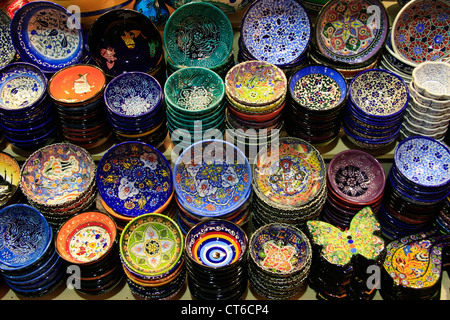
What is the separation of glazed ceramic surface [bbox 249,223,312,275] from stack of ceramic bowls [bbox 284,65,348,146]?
51 centimetres

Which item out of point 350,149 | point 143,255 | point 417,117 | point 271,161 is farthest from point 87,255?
point 417,117

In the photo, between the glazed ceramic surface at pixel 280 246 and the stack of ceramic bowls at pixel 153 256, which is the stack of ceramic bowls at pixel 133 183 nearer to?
the stack of ceramic bowls at pixel 153 256

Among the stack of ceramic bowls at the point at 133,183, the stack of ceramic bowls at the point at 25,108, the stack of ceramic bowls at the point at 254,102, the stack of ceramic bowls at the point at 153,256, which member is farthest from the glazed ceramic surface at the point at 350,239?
the stack of ceramic bowls at the point at 25,108

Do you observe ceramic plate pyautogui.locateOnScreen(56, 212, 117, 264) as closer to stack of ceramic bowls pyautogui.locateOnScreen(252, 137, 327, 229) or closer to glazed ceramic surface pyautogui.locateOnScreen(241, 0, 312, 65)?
stack of ceramic bowls pyautogui.locateOnScreen(252, 137, 327, 229)

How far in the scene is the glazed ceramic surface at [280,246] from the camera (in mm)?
2314

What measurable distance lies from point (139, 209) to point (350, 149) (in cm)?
117

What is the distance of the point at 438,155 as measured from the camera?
2508 mm

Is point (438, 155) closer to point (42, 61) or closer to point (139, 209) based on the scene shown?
point (139, 209)

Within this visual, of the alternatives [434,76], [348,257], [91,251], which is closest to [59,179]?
[91,251]

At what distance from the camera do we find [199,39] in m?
2.58

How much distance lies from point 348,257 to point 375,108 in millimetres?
840

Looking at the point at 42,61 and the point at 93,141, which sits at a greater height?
the point at 42,61

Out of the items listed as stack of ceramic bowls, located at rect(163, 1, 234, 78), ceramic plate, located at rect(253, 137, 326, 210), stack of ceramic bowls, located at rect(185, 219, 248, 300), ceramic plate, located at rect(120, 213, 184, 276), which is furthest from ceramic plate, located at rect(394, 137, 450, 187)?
ceramic plate, located at rect(120, 213, 184, 276)

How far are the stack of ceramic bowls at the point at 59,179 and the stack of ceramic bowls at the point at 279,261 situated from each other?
2.98ft
